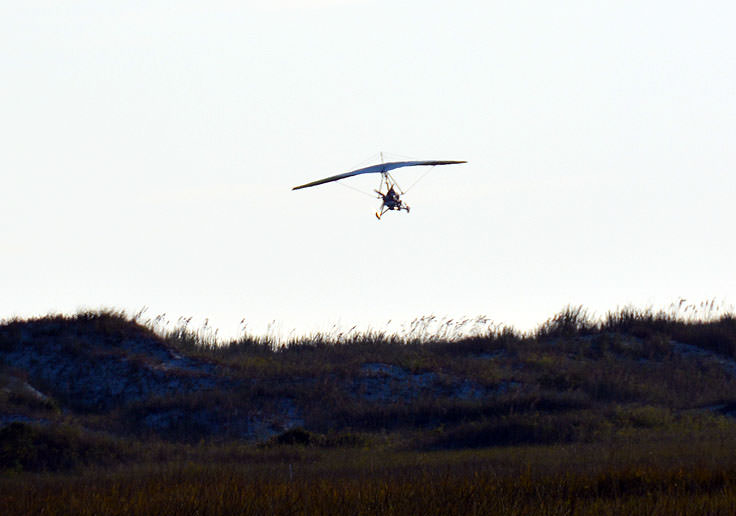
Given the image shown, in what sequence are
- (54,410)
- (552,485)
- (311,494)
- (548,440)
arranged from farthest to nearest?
1. (54,410)
2. (548,440)
3. (552,485)
4. (311,494)

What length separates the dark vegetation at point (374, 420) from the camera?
12.7m

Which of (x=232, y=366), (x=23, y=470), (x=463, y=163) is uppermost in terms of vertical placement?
(x=463, y=163)

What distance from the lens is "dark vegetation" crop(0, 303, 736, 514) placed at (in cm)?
1266

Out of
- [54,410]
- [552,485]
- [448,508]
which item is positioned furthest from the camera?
[54,410]

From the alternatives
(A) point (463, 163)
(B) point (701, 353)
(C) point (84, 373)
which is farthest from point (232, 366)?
(B) point (701, 353)

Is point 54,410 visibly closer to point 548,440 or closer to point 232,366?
point 232,366

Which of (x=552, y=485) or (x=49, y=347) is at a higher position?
(x=49, y=347)

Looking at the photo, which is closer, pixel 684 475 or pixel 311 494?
pixel 311 494

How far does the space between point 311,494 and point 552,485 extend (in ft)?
10.6

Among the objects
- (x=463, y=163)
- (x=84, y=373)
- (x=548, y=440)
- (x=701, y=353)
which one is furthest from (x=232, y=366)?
(x=701, y=353)

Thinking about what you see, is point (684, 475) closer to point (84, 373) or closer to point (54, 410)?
point (54, 410)

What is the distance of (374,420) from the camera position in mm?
25031

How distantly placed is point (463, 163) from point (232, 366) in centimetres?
A: 897

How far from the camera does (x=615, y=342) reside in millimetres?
31672
